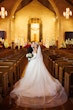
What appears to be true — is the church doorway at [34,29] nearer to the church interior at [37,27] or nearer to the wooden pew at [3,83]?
the church interior at [37,27]

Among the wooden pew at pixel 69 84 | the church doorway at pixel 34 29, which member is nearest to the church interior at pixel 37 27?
the church doorway at pixel 34 29

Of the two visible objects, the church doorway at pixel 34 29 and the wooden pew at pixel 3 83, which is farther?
the church doorway at pixel 34 29

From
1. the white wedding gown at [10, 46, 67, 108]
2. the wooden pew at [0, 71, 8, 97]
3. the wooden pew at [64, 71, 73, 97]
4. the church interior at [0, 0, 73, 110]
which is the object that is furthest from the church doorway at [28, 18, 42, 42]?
the wooden pew at [0, 71, 8, 97]

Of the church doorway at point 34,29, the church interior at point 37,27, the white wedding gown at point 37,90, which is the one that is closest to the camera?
the white wedding gown at point 37,90

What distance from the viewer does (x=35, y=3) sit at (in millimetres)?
29328

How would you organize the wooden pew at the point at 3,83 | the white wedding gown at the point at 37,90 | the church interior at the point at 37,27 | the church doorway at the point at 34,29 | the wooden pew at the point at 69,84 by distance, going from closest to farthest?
the white wedding gown at the point at 37,90
the wooden pew at the point at 3,83
the wooden pew at the point at 69,84
the church interior at the point at 37,27
the church doorway at the point at 34,29

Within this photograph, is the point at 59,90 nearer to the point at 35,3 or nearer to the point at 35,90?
the point at 35,90

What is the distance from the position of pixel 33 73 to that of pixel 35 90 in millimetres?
746

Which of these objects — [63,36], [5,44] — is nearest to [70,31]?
[63,36]

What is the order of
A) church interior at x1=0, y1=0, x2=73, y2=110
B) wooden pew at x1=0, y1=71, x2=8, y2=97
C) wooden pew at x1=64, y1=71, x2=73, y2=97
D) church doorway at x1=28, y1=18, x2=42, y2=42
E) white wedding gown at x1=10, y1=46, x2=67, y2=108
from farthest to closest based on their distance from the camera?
1. church doorway at x1=28, y1=18, x2=42, y2=42
2. church interior at x1=0, y1=0, x2=73, y2=110
3. wooden pew at x1=64, y1=71, x2=73, y2=97
4. wooden pew at x1=0, y1=71, x2=8, y2=97
5. white wedding gown at x1=10, y1=46, x2=67, y2=108

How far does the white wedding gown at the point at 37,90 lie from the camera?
5336 mm

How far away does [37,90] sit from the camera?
5.81 m

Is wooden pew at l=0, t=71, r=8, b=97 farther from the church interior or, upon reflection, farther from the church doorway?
the church doorway

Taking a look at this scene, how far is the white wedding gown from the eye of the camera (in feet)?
17.5
